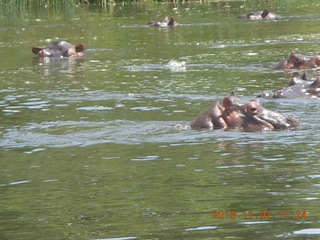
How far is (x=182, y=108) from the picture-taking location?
10500mm

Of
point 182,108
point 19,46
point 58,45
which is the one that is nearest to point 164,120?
point 182,108

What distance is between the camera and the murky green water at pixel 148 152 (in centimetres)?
508

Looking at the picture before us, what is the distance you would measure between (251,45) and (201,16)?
10767 millimetres

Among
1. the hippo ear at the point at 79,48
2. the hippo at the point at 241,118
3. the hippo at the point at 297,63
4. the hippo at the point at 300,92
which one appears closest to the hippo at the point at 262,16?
the hippo ear at the point at 79,48

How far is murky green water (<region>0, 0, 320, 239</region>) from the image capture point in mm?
5082

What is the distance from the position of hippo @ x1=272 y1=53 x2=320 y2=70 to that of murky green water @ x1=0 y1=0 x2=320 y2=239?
0.43 metres

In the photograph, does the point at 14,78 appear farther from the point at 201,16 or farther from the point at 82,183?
the point at 201,16

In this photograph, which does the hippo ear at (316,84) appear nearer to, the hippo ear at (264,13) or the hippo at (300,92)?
the hippo at (300,92)

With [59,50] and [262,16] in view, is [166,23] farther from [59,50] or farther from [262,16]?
[59,50]

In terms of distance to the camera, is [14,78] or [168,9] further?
[168,9]

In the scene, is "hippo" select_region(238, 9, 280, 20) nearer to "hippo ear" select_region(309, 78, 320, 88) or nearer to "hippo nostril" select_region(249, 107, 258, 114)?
"hippo ear" select_region(309, 78, 320, 88)
